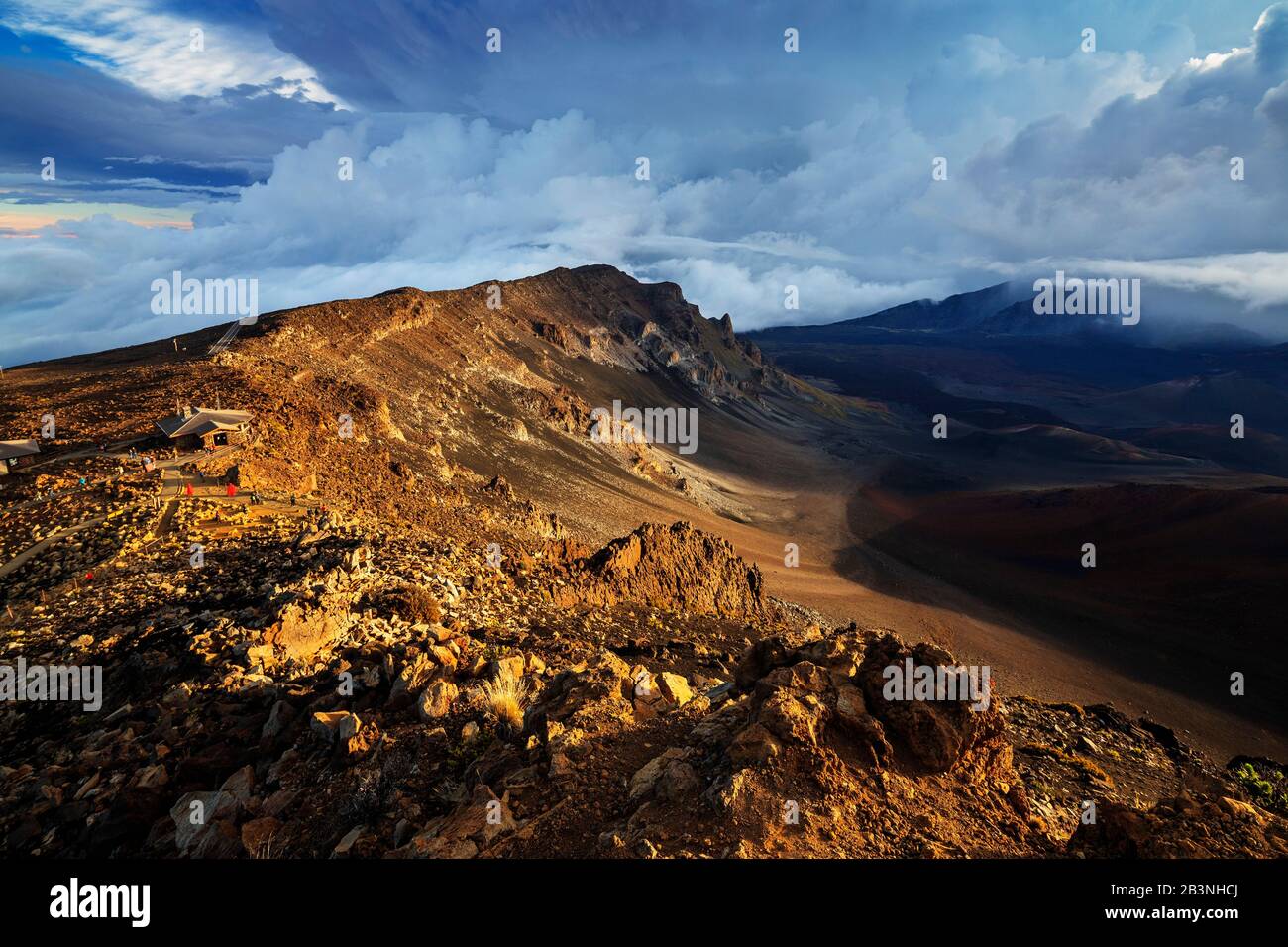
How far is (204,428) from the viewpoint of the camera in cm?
2223

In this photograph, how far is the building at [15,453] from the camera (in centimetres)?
2069

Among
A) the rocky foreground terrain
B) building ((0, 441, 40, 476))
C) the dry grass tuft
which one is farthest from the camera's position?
building ((0, 441, 40, 476))

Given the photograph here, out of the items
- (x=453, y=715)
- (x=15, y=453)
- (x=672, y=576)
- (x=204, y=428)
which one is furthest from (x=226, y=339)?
(x=453, y=715)

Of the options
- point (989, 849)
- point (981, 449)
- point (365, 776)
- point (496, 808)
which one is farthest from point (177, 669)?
point (981, 449)

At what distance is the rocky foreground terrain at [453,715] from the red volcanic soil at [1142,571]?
20911 millimetres

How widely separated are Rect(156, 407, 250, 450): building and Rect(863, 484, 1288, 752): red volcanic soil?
46.6m

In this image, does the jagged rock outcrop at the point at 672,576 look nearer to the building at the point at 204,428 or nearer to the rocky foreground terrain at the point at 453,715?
the rocky foreground terrain at the point at 453,715

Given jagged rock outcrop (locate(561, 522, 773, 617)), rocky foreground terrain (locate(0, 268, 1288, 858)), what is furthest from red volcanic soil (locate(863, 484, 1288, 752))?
jagged rock outcrop (locate(561, 522, 773, 617))

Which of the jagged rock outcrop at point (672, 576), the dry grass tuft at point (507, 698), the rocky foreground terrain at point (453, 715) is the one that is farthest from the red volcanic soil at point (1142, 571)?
the dry grass tuft at point (507, 698)

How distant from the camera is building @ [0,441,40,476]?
20.7 metres

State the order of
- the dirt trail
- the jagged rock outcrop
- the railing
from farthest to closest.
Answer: the railing, the dirt trail, the jagged rock outcrop

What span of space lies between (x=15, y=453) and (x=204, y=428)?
5.96 metres

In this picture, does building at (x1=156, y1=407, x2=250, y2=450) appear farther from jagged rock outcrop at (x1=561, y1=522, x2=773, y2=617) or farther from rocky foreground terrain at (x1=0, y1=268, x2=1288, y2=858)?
jagged rock outcrop at (x1=561, y1=522, x2=773, y2=617)
